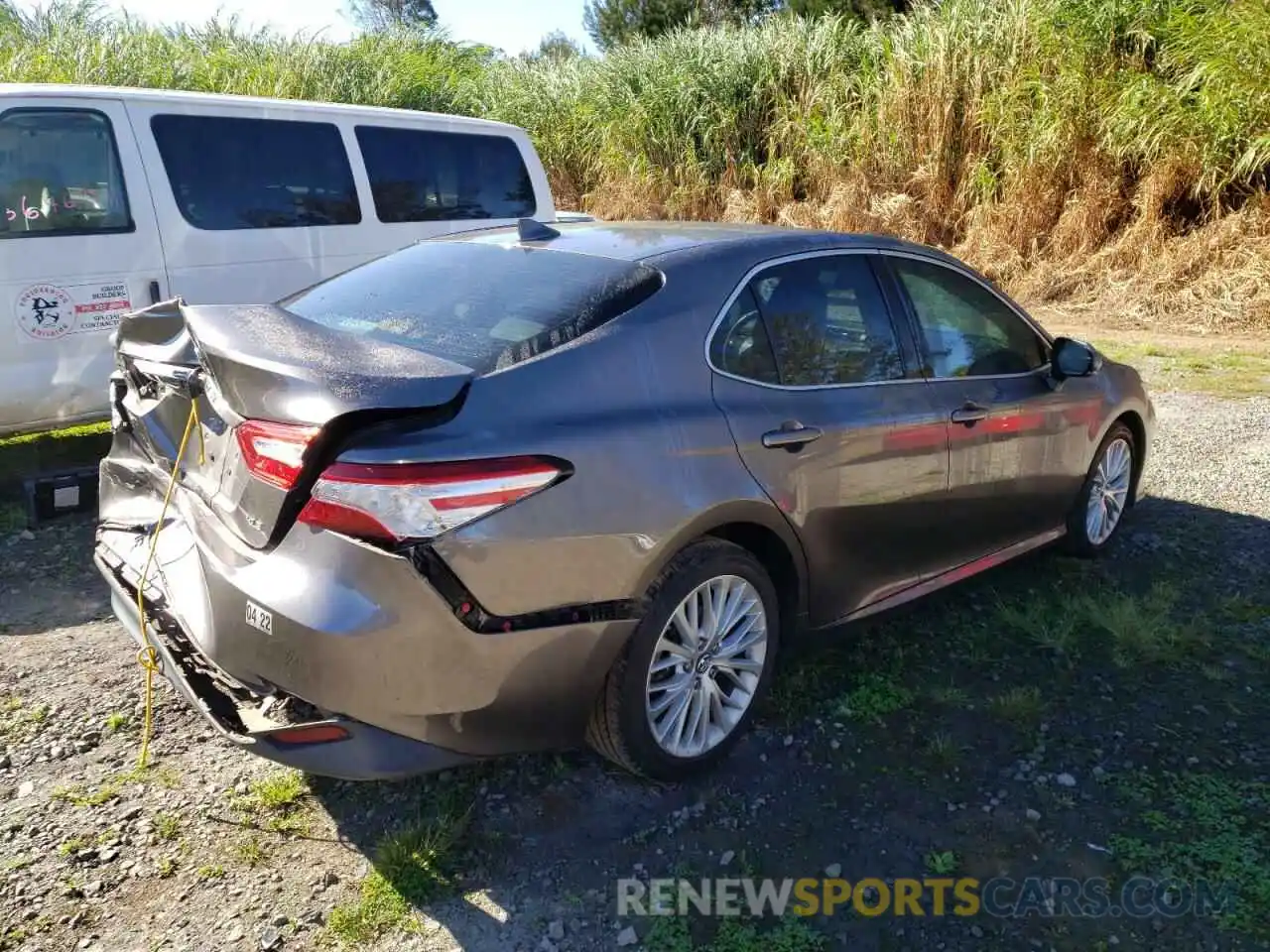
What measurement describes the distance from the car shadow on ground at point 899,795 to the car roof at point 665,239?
133 cm

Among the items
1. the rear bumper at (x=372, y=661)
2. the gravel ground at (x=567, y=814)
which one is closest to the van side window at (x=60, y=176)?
the gravel ground at (x=567, y=814)

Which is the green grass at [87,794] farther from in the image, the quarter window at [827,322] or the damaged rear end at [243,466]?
the quarter window at [827,322]

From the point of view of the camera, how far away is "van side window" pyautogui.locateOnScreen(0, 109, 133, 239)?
532 cm

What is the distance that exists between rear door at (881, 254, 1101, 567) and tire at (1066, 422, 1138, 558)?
0.12 meters

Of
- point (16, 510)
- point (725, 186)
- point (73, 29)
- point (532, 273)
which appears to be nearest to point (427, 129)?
point (16, 510)

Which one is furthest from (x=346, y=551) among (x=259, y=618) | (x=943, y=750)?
(x=943, y=750)

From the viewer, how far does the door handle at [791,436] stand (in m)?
3.13

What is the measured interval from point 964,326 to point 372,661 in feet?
8.95

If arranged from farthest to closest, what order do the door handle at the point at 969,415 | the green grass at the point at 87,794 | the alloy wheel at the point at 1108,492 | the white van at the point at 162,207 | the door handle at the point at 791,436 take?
the white van at the point at 162,207
the alloy wheel at the point at 1108,492
the door handle at the point at 969,415
the door handle at the point at 791,436
the green grass at the point at 87,794

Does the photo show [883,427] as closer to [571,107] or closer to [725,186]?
[725,186]

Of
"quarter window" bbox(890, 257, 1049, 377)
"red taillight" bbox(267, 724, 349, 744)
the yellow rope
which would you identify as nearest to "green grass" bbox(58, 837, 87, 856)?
the yellow rope

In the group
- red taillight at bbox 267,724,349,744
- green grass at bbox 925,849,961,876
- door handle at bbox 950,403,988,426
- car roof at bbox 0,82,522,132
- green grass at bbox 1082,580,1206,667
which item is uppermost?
car roof at bbox 0,82,522,132

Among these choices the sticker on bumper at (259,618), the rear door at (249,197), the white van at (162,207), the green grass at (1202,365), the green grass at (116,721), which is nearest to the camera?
the sticker on bumper at (259,618)

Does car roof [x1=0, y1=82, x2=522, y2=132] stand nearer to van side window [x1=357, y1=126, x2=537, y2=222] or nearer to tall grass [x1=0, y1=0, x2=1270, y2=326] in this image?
van side window [x1=357, y1=126, x2=537, y2=222]
